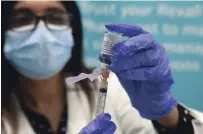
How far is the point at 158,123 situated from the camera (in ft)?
3.59

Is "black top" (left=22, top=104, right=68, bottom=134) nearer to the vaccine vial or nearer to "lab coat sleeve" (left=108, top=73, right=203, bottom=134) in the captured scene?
"lab coat sleeve" (left=108, top=73, right=203, bottom=134)

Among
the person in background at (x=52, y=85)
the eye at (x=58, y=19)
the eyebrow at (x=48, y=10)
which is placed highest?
the eyebrow at (x=48, y=10)

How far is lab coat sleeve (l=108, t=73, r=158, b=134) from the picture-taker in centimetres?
120

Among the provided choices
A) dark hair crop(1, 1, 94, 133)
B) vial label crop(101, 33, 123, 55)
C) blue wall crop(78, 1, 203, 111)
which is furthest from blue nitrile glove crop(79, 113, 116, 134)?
blue wall crop(78, 1, 203, 111)

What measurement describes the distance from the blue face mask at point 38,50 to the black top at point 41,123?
0.38 feet

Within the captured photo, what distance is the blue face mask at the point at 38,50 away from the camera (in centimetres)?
122

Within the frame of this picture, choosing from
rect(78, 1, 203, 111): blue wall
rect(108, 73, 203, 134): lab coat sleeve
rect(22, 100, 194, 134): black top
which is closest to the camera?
rect(22, 100, 194, 134): black top

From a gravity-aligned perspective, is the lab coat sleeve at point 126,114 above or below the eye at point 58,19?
below

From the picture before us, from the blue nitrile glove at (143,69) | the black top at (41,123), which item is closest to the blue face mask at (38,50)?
the black top at (41,123)

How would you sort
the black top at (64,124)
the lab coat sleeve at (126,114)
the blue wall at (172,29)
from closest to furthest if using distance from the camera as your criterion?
1. the black top at (64,124)
2. the lab coat sleeve at (126,114)
3. the blue wall at (172,29)

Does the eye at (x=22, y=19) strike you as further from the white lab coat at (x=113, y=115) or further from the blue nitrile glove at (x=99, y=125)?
the blue nitrile glove at (x=99, y=125)

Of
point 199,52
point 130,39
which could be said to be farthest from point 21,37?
point 199,52

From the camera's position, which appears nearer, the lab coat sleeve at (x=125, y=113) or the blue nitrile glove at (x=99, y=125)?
the blue nitrile glove at (x=99, y=125)

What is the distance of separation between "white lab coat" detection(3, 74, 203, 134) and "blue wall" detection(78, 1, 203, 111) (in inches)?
7.5
